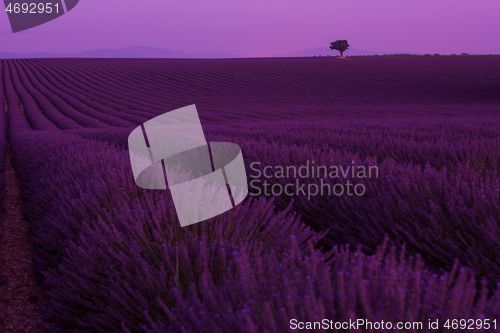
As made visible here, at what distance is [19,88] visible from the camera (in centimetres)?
2431

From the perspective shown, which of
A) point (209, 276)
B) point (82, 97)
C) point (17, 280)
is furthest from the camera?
point (82, 97)

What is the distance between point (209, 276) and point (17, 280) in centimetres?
215

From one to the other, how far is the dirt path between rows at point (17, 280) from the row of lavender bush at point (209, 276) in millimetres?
268

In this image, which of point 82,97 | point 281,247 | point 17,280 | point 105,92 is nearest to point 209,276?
point 281,247

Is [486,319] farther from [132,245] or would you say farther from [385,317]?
[132,245]

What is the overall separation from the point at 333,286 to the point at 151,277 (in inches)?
29.1

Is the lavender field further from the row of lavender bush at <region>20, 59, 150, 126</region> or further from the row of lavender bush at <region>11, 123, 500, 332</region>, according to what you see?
the row of lavender bush at <region>20, 59, 150, 126</region>

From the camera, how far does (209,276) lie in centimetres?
141

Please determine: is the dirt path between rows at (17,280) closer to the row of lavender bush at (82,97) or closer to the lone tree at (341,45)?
the row of lavender bush at (82,97)

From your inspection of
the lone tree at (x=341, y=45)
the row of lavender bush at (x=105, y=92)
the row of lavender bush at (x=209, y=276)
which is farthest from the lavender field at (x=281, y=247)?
the lone tree at (x=341, y=45)

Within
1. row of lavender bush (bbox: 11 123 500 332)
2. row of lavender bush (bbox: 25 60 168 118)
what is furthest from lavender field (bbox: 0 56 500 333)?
row of lavender bush (bbox: 25 60 168 118)

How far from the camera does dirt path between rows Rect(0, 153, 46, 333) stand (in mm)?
2262

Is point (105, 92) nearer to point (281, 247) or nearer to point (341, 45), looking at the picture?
point (281, 247)

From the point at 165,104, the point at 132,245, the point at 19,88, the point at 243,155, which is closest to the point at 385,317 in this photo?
the point at 132,245
